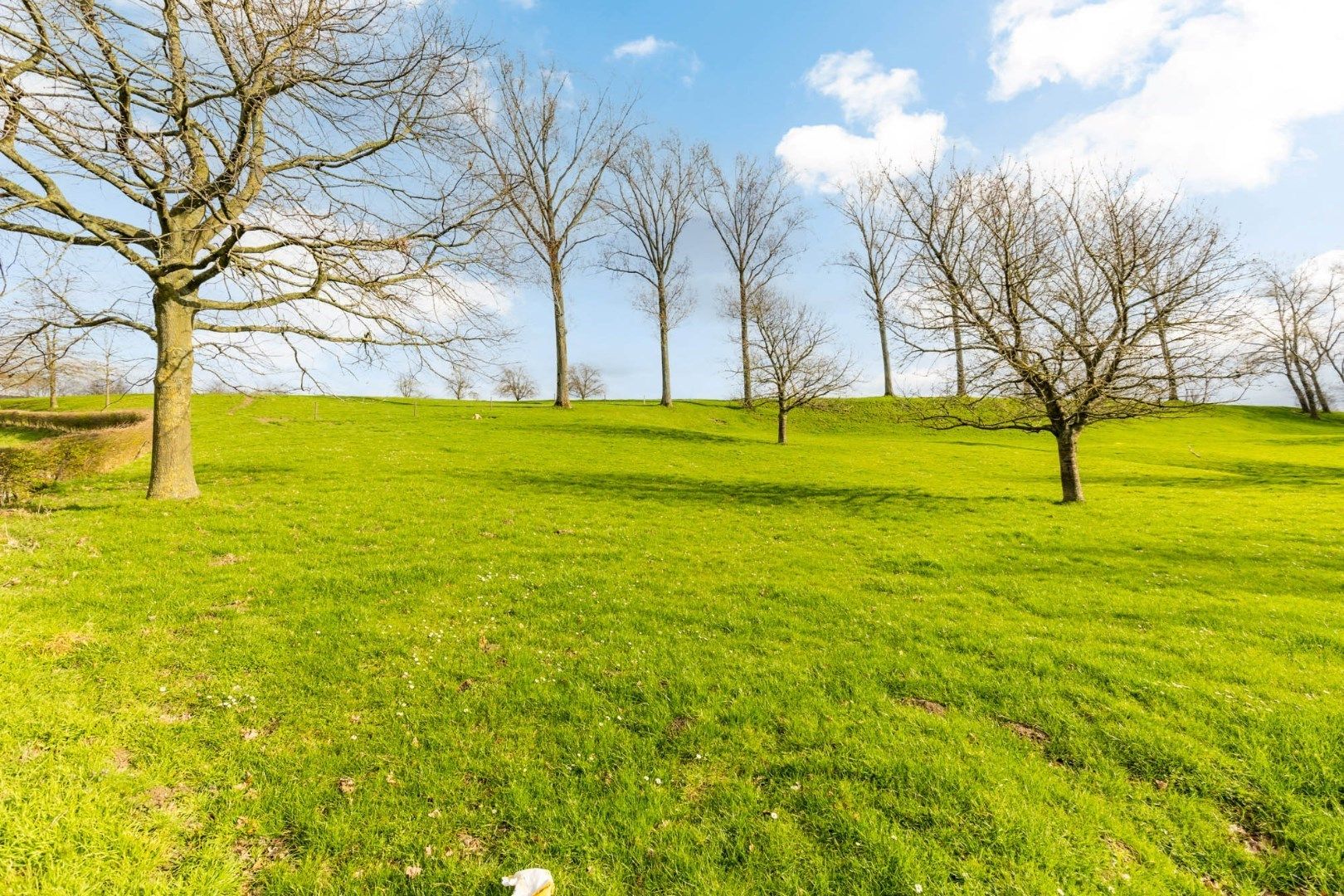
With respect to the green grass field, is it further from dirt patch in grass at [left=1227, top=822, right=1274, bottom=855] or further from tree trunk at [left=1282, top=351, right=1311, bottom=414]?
tree trunk at [left=1282, top=351, right=1311, bottom=414]

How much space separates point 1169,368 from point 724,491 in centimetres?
1608

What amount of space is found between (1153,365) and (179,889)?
25.5 metres

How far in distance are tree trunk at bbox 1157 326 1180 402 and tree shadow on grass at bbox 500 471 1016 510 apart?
6137 millimetres

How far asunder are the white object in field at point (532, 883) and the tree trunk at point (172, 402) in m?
15.6

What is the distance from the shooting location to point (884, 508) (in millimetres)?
19172

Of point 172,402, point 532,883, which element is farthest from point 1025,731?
point 172,402

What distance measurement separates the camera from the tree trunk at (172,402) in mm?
13438

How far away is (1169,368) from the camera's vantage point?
707 inches

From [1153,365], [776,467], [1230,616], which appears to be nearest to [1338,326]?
[1153,365]

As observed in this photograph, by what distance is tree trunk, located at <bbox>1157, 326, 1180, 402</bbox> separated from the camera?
1695cm

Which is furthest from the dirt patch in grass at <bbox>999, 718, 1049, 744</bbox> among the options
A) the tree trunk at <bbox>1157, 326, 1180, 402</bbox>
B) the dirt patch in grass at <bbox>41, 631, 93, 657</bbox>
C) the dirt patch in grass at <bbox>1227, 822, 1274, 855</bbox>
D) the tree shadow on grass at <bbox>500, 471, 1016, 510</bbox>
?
the tree trunk at <bbox>1157, 326, 1180, 402</bbox>

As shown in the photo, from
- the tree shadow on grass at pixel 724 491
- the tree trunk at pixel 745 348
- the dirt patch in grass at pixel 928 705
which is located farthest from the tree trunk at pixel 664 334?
the dirt patch in grass at pixel 928 705

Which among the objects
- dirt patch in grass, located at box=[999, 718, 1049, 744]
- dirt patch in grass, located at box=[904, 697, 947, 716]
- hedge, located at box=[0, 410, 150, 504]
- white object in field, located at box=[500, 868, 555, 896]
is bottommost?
dirt patch in grass, located at box=[999, 718, 1049, 744]

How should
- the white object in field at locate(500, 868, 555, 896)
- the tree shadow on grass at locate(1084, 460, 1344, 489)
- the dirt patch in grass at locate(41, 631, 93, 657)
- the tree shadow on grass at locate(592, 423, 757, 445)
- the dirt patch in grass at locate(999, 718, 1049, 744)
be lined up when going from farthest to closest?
the tree shadow on grass at locate(592, 423, 757, 445)
the tree shadow on grass at locate(1084, 460, 1344, 489)
the dirt patch in grass at locate(41, 631, 93, 657)
the dirt patch in grass at locate(999, 718, 1049, 744)
the white object in field at locate(500, 868, 555, 896)
